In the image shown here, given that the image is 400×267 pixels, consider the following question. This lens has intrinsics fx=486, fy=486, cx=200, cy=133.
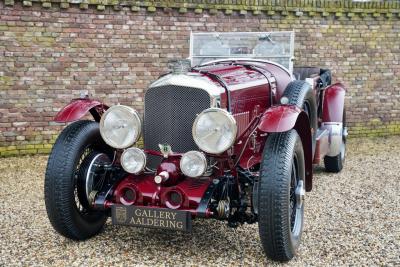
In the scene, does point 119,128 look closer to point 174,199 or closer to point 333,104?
point 174,199

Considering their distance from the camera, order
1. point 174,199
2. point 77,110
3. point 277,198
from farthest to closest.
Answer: point 77,110 → point 174,199 → point 277,198

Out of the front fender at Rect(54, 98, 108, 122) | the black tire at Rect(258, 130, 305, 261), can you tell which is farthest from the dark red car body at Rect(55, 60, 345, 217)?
the black tire at Rect(258, 130, 305, 261)

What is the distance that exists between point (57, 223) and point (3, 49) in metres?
4.11

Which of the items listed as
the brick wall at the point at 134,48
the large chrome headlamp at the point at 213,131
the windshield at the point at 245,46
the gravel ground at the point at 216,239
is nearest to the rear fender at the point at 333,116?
the gravel ground at the point at 216,239

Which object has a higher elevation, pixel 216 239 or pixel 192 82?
pixel 192 82

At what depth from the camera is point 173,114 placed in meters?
3.60

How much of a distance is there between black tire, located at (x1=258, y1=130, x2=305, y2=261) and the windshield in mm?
2084

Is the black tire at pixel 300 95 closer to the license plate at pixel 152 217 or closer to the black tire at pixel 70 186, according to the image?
the license plate at pixel 152 217

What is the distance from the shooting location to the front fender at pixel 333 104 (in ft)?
19.2

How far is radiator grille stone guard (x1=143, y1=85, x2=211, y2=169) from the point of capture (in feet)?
11.6

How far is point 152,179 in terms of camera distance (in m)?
3.58

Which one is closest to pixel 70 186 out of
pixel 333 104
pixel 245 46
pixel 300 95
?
pixel 300 95

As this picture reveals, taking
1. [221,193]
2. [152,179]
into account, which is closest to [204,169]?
[221,193]

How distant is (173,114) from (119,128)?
41 centimetres
